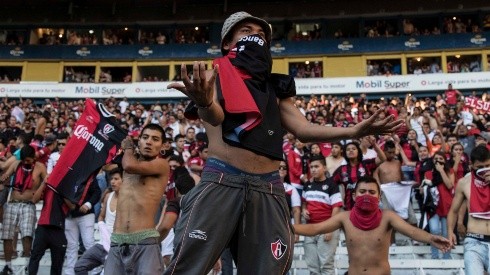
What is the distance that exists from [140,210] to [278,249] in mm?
2791

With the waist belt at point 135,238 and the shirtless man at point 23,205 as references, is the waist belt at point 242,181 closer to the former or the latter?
the waist belt at point 135,238

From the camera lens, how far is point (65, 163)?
24.9 ft

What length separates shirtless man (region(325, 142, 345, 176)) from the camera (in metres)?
10.2

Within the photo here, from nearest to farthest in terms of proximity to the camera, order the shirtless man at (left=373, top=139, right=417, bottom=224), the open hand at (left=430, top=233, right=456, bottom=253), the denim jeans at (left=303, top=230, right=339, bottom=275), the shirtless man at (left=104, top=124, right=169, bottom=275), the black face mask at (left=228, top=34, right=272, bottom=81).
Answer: the black face mask at (left=228, top=34, right=272, bottom=81) < the open hand at (left=430, top=233, right=456, bottom=253) < the shirtless man at (left=104, top=124, right=169, bottom=275) < the denim jeans at (left=303, top=230, right=339, bottom=275) < the shirtless man at (left=373, top=139, right=417, bottom=224)

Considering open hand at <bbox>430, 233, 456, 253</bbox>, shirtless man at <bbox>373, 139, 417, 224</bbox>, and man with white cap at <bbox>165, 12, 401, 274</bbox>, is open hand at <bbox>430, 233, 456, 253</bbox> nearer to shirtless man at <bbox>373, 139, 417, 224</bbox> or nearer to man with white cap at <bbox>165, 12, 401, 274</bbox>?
man with white cap at <bbox>165, 12, 401, 274</bbox>

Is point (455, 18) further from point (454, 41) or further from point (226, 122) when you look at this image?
point (226, 122)

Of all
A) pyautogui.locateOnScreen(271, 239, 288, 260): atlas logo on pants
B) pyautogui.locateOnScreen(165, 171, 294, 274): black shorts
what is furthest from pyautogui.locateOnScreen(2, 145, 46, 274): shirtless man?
pyautogui.locateOnScreen(271, 239, 288, 260): atlas logo on pants

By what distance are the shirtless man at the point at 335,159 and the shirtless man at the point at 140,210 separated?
5278 millimetres

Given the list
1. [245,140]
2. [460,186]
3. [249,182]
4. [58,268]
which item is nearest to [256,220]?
[249,182]

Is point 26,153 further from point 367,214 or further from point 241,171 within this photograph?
point 241,171

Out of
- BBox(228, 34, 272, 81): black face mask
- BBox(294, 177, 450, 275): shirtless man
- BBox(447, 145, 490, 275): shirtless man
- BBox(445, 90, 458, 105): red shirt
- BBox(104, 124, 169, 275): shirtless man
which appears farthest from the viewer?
BBox(445, 90, 458, 105): red shirt

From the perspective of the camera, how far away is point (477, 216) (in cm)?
604

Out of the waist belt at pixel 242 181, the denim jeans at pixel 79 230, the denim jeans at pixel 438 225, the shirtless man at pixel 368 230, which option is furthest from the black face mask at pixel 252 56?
the denim jeans at pixel 438 225

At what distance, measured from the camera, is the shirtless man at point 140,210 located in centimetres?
495
